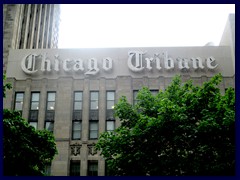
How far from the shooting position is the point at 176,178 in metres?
6.00

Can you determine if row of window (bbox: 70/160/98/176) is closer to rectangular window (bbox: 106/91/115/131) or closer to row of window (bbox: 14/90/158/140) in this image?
row of window (bbox: 14/90/158/140)

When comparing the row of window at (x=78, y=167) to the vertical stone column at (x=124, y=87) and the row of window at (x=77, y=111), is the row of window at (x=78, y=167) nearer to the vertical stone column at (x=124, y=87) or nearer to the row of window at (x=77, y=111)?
the row of window at (x=77, y=111)

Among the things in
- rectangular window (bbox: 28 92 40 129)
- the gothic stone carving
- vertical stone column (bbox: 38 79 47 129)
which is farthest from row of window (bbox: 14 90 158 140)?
the gothic stone carving

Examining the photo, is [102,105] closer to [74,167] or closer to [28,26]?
[74,167]

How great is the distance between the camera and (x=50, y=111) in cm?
3231

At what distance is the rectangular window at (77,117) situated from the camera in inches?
1244

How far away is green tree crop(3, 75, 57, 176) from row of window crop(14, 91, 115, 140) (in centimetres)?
1169

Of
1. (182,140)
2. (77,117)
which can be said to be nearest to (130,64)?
Answer: (77,117)

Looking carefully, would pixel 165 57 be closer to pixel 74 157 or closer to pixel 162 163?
pixel 74 157

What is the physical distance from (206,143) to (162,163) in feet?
8.50

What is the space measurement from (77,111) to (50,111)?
2.67 metres

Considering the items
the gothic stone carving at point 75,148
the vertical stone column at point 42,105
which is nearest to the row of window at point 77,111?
the vertical stone column at point 42,105

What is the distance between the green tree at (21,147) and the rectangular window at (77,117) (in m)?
11.5

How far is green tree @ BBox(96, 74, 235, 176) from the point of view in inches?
644
